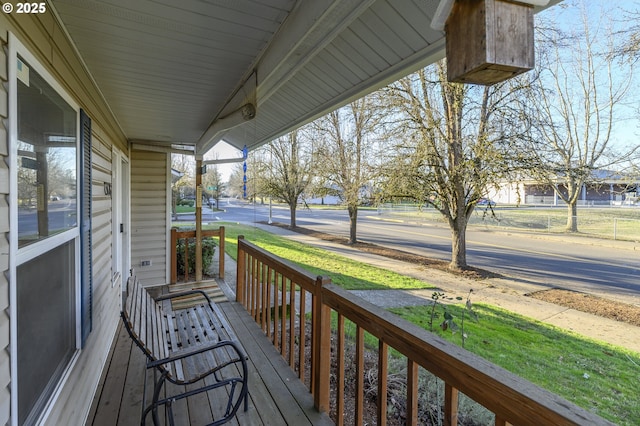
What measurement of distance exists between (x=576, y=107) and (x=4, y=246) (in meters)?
11.9

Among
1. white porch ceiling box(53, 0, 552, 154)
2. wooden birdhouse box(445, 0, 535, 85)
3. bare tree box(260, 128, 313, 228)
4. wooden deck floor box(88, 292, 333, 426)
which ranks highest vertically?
bare tree box(260, 128, 313, 228)

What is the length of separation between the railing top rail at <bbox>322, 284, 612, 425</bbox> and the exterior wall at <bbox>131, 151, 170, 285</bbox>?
462cm

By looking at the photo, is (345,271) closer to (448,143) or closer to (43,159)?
(448,143)

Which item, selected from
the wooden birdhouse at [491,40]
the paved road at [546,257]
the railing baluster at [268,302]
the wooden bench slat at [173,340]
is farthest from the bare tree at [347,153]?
the wooden birdhouse at [491,40]

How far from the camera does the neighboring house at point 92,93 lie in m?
1.08

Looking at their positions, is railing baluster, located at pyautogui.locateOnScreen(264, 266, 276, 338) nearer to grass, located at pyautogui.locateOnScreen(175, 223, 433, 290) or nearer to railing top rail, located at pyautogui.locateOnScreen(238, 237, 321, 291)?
railing top rail, located at pyautogui.locateOnScreen(238, 237, 321, 291)

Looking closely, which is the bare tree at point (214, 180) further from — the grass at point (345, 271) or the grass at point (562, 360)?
the grass at point (562, 360)

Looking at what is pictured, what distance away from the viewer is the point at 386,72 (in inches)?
76.6

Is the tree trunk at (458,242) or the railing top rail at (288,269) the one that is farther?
the tree trunk at (458,242)

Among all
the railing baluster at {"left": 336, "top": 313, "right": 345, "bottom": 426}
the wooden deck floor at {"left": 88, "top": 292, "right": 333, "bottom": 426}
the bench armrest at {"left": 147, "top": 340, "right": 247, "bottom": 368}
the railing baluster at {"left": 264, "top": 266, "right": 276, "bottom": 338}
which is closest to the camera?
the bench armrest at {"left": 147, "top": 340, "right": 247, "bottom": 368}

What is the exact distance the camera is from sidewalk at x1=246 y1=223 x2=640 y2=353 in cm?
476

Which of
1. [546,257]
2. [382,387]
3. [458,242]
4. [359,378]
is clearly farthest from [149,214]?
[546,257]

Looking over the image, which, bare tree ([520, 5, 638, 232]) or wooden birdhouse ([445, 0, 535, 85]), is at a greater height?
bare tree ([520, 5, 638, 232])

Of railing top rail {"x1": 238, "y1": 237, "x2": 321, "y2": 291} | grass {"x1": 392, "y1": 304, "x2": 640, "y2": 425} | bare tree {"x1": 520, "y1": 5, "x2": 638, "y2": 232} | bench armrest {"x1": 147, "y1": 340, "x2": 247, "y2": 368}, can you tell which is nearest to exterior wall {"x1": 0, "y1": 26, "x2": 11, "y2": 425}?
bench armrest {"x1": 147, "y1": 340, "x2": 247, "y2": 368}
